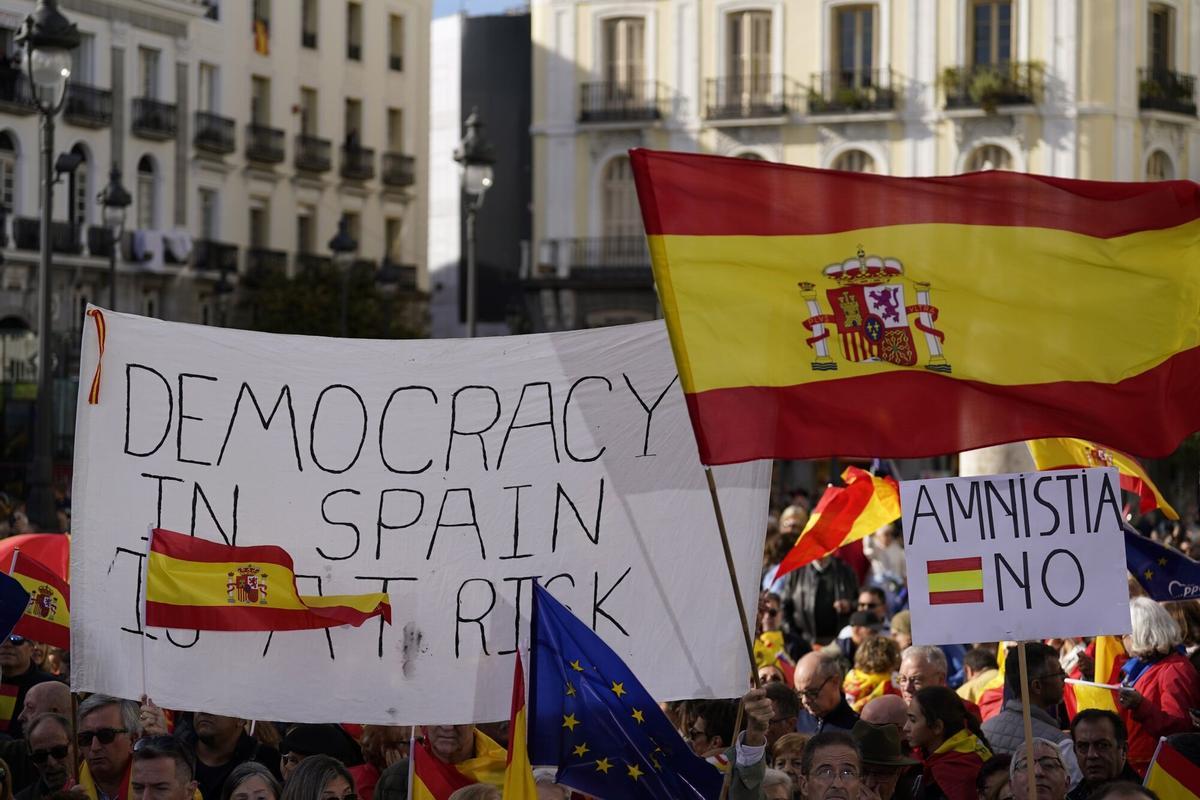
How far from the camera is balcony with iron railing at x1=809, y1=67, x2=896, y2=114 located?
43.3 metres

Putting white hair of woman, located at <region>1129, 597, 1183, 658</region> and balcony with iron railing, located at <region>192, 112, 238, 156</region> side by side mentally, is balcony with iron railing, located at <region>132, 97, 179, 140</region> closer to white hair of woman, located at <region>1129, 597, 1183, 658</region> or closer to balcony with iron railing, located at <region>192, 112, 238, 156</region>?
balcony with iron railing, located at <region>192, 112, 238, 156</region>

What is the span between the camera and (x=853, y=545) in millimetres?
17656

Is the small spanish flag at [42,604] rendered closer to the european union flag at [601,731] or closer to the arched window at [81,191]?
the european union flag at [601,731]

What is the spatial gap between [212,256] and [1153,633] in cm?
4141

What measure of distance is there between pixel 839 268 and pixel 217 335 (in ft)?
7.70

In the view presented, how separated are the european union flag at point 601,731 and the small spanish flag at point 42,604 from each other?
2.74 m

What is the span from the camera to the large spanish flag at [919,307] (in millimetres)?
6992

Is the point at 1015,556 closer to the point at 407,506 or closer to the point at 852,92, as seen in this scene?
the point at 407,506

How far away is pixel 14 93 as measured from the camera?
4416 centimetres

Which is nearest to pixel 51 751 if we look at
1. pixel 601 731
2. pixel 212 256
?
pixel 601 731

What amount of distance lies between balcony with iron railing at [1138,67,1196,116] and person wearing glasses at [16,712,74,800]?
37.2m

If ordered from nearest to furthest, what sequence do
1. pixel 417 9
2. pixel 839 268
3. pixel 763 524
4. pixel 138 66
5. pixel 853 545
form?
1. pixel 839 268
2. pixel 763 524
3. pixel 853 545
4. pixel 138 66
5. pixel 417 9

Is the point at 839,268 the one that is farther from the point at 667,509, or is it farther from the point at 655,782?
the point at 655,782

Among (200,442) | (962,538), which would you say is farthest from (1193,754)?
(200,442)
